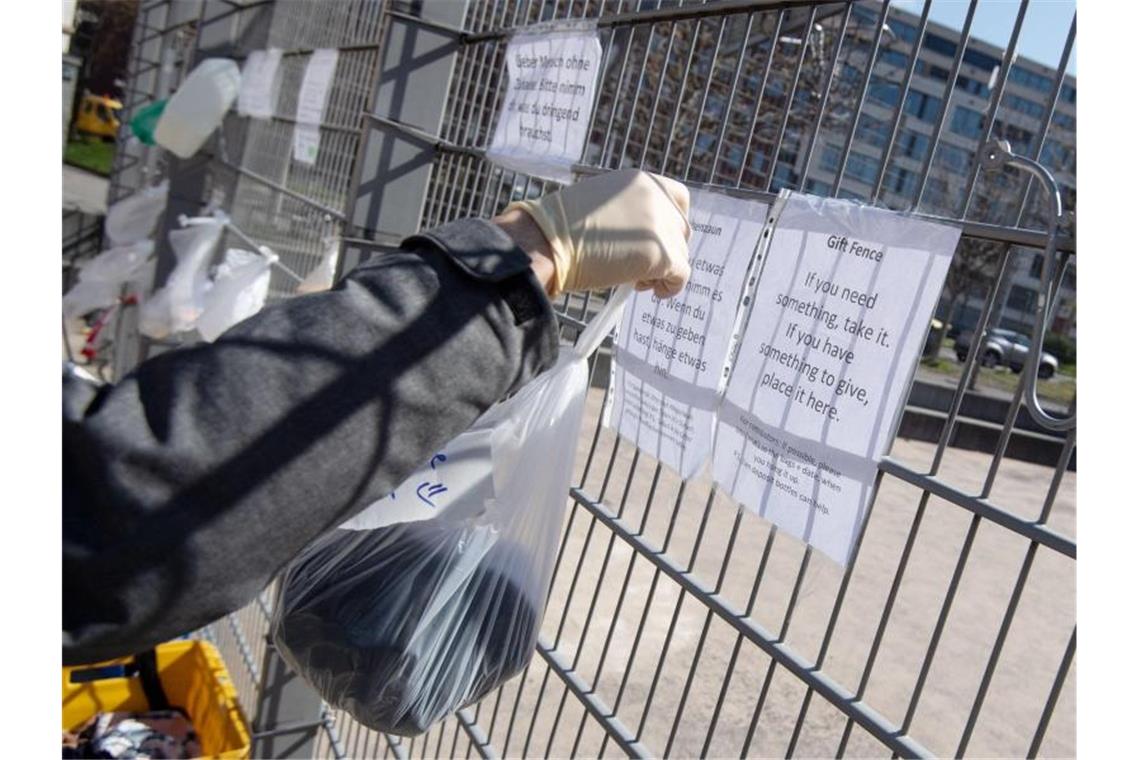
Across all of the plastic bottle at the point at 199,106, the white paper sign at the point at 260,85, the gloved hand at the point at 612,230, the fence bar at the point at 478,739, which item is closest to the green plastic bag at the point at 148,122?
the plastic bottle at the point at 199,106

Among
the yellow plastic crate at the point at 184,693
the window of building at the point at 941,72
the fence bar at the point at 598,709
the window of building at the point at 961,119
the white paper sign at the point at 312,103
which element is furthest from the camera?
the white paper sign at the point at 312,103

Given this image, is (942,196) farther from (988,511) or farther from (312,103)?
(988,511)

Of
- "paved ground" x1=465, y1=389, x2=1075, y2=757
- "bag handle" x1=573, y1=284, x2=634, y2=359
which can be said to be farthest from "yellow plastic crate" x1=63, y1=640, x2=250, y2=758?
"bag handle" x1=573, y1=284, x2=634, y2=359

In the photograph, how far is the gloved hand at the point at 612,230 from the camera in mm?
1182

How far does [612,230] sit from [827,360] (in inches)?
18.0

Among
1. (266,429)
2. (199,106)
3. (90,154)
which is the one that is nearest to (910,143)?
(266,429)

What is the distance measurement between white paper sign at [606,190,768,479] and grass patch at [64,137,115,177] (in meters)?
22.7

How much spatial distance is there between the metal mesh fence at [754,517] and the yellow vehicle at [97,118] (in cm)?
2206

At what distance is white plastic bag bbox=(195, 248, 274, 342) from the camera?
13.7ft

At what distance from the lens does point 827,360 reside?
1519mm

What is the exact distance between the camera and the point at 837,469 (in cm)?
150

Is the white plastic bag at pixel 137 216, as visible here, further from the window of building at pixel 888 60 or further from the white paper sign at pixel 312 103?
the window of building at pixel 888 60
